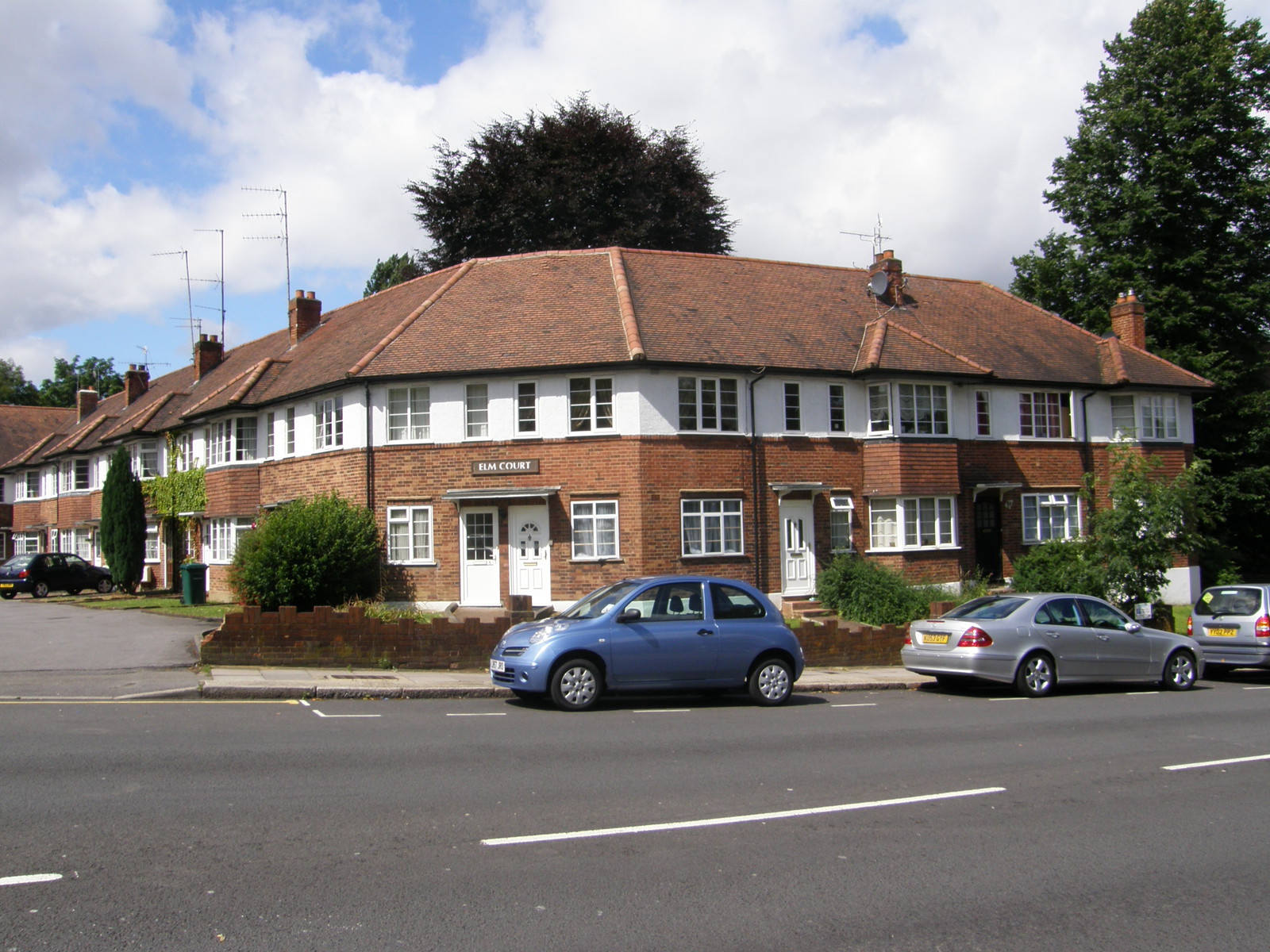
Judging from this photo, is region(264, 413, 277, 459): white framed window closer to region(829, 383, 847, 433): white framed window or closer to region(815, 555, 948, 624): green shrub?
region(829, 383, 847, 433): white framed window

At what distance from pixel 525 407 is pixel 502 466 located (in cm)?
155


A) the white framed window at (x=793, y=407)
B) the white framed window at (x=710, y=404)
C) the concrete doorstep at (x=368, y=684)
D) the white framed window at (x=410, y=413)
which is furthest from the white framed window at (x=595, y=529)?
the concrete doorstep at (x=368, y=684)

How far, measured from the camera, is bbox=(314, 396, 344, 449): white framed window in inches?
1033

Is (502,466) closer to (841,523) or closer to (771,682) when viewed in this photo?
(841,523)

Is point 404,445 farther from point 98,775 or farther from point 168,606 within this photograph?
point 98,775

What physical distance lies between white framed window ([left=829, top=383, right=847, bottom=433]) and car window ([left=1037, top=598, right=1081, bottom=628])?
1150 cm

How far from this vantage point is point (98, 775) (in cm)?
816

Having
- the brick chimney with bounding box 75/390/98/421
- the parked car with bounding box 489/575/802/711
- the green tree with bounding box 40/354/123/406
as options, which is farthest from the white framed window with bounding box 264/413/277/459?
the green tree with bounding box 40/354/123/406

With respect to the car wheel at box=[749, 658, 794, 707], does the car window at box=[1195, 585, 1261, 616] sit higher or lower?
higher

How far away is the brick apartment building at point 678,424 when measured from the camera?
24.3 meters

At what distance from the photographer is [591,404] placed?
24.4 meters

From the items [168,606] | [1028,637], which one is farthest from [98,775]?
[168,606]

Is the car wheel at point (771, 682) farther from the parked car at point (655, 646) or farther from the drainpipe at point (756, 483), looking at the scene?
the drainpipe at point (756, 483)

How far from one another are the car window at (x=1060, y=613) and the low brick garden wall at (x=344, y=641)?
801 centimetres
